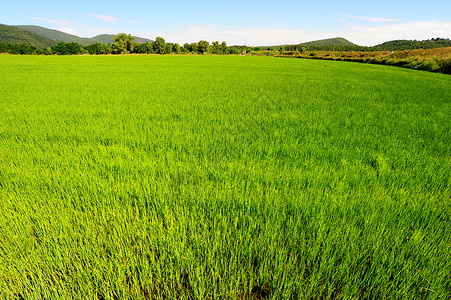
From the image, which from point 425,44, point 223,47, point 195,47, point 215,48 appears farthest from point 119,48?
point 425,44

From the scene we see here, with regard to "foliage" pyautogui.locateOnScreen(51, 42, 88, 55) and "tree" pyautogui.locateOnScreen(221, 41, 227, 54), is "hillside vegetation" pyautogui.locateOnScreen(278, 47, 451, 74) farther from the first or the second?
"foliage" pyautogui.locateOnScreen(51, 42, 88, 55)

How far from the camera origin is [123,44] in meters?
77.9

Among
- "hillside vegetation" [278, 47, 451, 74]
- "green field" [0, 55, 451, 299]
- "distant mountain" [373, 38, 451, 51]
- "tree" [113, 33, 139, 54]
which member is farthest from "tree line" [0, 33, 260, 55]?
"distant mountain" [373, 38, 451, 51]

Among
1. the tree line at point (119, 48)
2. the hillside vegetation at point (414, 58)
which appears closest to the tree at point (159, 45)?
the tree line at point (119, 48)

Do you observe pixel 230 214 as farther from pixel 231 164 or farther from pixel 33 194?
pixel 33 194

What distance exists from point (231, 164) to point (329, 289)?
1.64 meters

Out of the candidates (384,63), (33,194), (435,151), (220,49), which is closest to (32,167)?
(33,194)

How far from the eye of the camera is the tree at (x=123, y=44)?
252 ft

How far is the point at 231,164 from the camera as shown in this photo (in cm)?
258

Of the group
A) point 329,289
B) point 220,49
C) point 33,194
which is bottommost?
point 329,289

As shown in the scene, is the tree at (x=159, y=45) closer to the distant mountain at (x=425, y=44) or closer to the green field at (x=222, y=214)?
the green field at (x=222, y=214)

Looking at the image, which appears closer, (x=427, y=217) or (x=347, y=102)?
(x=427, y=217)

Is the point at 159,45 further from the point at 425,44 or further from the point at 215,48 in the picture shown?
the point at 425,44

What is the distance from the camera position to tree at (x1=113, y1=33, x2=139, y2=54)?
7675 cm
